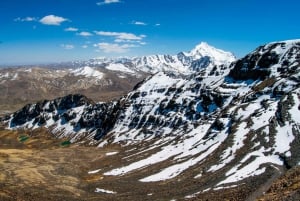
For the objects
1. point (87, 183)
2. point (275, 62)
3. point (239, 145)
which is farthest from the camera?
point (275, 62)

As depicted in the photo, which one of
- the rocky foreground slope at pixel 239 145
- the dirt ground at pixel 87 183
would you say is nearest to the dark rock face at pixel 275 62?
the rocky foreground slope at pixel 239 145

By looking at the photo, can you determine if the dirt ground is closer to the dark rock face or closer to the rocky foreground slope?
the rocky foreground slope

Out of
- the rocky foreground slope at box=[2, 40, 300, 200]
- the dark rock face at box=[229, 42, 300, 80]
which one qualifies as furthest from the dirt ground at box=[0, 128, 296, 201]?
the dark rock face at box=[229, 42, 300, 80]

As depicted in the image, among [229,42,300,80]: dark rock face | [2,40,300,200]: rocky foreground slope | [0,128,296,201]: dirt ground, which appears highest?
[229,42,300,80]: dark rock face

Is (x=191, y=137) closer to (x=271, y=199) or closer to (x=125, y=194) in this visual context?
(x=125, y=194)

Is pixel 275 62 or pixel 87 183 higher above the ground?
pixel 275 62

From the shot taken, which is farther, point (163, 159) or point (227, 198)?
point (163, 159)

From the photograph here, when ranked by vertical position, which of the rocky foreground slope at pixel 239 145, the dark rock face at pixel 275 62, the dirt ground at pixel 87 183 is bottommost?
the dirt ground at pixel 87 183

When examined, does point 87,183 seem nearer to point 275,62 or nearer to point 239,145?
point 239,145

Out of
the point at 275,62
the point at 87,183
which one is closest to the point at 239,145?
the point at 87,183

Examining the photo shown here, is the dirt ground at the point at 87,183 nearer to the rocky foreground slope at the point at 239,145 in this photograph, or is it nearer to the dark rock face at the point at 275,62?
the rocky foreground slope at the point at 239,145

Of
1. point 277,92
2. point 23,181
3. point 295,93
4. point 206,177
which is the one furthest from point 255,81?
point 23,181
